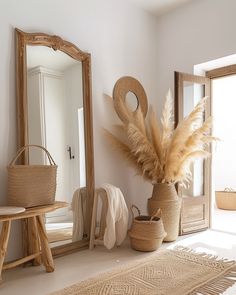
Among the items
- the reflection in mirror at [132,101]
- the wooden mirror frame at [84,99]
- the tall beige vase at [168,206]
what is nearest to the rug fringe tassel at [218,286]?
the tall beige vase at [168,206]

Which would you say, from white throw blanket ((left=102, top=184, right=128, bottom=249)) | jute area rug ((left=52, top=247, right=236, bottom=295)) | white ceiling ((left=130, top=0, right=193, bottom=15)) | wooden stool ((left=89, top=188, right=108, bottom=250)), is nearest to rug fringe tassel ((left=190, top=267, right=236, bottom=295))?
jute area rug ((left=52, top=247, right=236, bottom=295))

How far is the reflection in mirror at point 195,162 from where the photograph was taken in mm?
2977

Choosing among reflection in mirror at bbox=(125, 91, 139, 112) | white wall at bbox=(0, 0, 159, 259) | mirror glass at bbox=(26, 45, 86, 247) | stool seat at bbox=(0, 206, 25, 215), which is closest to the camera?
stool seat at bbox=(0, 206, 25, 215)

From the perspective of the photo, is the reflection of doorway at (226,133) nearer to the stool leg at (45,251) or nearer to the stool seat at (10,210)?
the stool leg at (45,251)

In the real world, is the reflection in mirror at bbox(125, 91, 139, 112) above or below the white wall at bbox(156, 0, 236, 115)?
below

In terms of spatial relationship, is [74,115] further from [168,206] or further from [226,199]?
[226,199]

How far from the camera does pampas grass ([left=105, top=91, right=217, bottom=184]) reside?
259 cm

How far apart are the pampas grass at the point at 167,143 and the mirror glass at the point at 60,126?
43cm

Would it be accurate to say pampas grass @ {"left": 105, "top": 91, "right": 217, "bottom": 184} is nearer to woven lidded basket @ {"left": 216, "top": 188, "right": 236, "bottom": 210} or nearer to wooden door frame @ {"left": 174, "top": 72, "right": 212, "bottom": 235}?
wooden door frame @ {"left": 174, "top": 72, "right": 212, "bottom": 235}

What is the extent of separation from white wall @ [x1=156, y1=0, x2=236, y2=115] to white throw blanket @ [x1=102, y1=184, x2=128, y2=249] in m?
1.42

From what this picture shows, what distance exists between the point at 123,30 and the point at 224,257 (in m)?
2.41

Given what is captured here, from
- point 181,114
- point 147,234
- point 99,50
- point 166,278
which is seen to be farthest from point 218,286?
point 99,50

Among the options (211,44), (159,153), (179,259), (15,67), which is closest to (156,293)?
(179,259)

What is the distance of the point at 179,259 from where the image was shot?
2.20 metres
